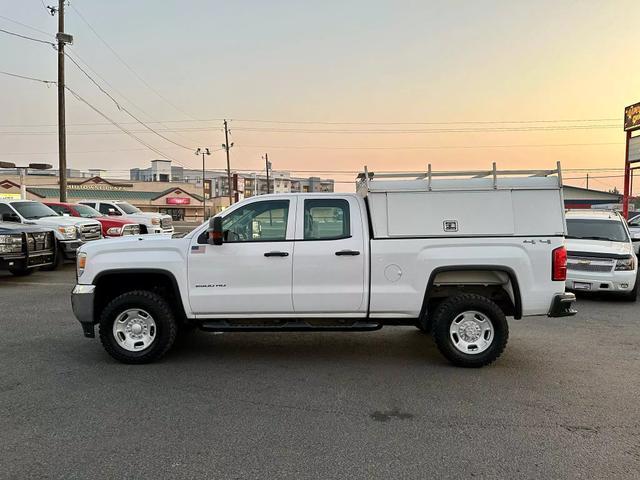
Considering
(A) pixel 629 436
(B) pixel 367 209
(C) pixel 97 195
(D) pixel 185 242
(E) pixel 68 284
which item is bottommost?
(A) pixel 629 436

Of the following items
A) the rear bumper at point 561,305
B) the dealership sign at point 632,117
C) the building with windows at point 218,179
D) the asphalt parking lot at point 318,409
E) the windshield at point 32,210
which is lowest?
the asphalt parking lot at point 318,409

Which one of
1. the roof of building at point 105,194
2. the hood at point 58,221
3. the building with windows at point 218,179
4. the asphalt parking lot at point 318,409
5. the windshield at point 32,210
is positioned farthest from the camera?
the building with windows at point 218,179

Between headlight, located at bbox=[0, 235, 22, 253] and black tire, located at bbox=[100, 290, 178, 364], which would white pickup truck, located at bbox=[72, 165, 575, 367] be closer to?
black tire, located at bbox=[100, 290, 178, 364]

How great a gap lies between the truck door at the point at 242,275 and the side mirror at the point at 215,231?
0.09 m

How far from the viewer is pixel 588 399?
4371 mm

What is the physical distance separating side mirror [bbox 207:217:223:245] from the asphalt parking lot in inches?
54.9

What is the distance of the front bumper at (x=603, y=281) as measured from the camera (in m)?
9.01

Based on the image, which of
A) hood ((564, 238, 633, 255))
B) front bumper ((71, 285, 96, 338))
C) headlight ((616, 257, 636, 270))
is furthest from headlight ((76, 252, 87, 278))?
headlight ((616, 257, 636, 270))

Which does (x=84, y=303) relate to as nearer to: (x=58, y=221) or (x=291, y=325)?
(x=291, y=325)

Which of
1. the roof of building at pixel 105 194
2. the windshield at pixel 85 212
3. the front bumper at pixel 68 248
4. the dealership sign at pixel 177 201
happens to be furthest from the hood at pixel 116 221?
the dealership sign at pixel 177 201

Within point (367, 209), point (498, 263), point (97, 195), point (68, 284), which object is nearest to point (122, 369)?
point (367, 209)

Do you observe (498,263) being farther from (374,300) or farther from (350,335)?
(350,335)

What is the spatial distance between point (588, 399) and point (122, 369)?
4678 millimetres

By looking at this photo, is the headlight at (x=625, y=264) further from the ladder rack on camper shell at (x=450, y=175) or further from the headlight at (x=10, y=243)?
the headlight at (x=10, y=243)
